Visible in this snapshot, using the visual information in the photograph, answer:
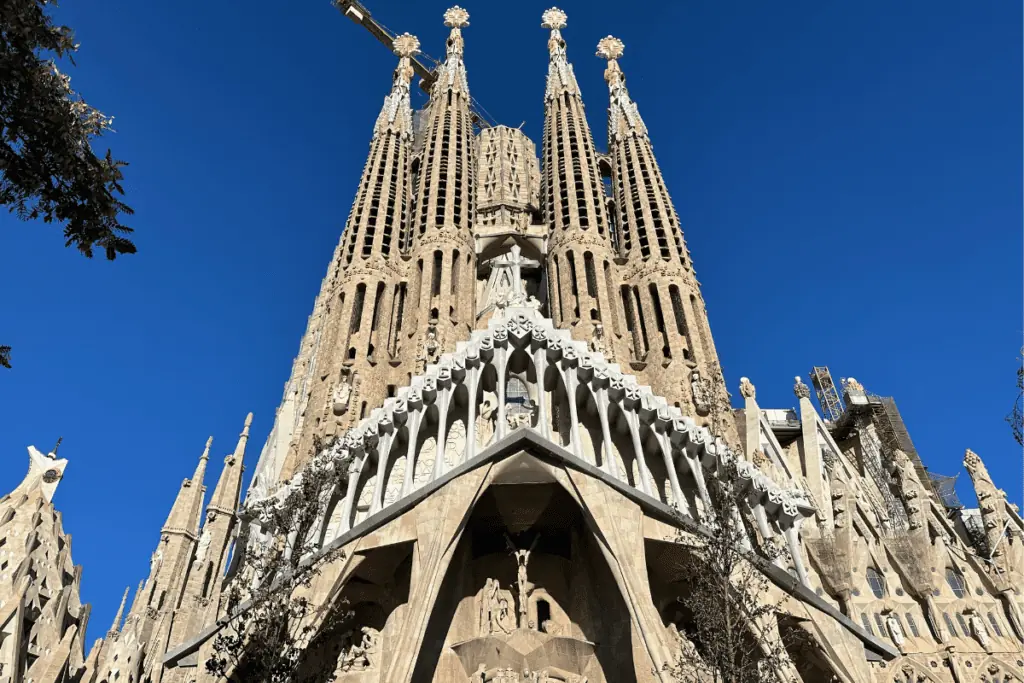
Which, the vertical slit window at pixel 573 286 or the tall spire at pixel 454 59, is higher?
the tall spire at pixel 454 59

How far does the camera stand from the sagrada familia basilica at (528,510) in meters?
14.9

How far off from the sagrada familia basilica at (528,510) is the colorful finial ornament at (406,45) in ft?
41.4

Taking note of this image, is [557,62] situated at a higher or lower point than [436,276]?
higher

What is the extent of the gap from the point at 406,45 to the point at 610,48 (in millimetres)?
10045

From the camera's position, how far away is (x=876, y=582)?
64.4ft

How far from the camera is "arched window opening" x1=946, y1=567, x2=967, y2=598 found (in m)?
19.4

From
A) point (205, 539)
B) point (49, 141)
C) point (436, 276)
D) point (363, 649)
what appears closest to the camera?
point (49, 141)

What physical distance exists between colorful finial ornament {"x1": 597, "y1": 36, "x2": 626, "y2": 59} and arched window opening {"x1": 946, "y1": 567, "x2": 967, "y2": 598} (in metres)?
26.2

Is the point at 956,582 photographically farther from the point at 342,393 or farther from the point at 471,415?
the point at 342,393

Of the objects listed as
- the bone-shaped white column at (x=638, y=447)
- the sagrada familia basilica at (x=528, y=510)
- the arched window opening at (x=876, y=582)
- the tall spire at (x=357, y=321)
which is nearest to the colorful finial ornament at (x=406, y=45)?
the tall spire at (x=357, y=321)

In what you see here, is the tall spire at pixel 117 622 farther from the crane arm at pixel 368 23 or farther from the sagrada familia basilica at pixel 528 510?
the crane arm at pixel 368 23

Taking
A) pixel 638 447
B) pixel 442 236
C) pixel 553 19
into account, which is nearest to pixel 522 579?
pixel 638 447

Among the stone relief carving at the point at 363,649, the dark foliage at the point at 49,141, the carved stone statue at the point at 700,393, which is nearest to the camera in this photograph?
the dark foliage at the point at 49,141

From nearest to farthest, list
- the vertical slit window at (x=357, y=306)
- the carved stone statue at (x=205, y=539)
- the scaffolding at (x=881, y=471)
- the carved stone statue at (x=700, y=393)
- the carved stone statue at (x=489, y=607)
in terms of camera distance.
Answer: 1. the carved stone statue at (x=489, y=607)
2. the carved stone statue at (x=700, y=393)
3. the carved stone statue at (x=205, y=539)
4. the scaffolding at (x=881, y=471)
5. the vertical slit window at (x=357, y=306)
